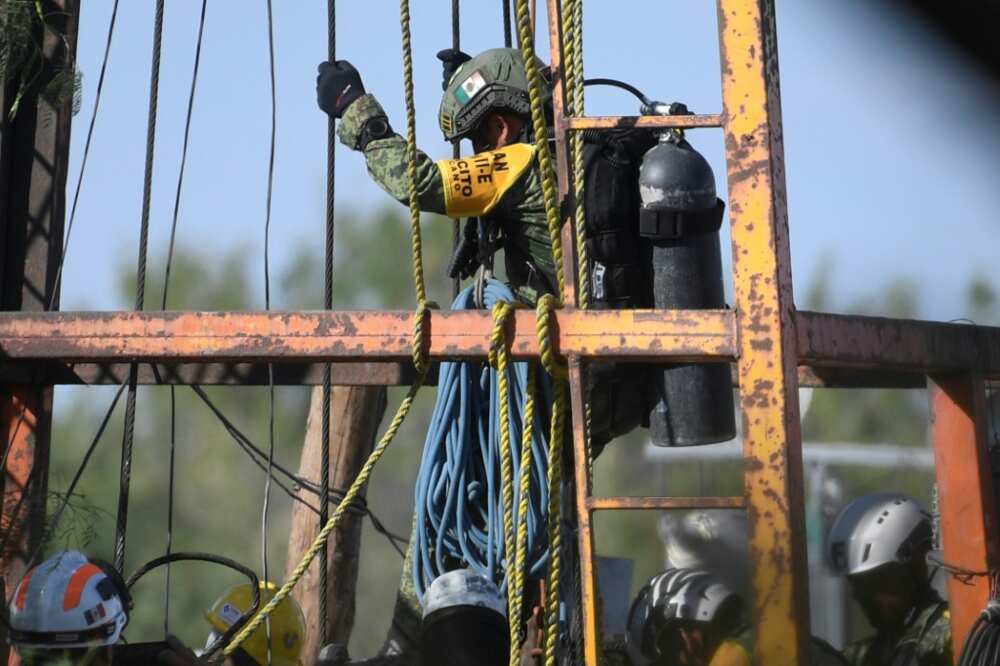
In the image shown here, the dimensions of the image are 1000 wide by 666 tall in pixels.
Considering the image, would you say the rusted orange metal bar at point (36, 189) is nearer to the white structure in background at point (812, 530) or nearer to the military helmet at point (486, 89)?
the military helmet at point (486, 89)

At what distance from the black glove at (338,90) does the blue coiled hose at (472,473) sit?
74cm

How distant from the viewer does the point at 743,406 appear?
328 centimetres

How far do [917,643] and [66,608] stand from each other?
3.12 m

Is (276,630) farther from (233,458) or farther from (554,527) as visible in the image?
(233,458)

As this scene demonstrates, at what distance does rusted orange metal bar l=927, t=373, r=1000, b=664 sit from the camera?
4.38 meters

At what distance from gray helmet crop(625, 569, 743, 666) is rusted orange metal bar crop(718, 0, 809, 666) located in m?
1.46

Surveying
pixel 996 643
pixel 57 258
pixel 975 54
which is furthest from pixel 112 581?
pixel 975 54

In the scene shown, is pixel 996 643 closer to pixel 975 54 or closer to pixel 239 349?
pixel 239 349

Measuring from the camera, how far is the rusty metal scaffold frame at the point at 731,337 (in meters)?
3.23

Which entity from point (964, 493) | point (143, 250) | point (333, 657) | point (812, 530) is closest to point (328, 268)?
point (143, 250)

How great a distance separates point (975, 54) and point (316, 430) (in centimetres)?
640

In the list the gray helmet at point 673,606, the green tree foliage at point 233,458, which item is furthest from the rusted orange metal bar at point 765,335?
the green tree foliage at point 233,458

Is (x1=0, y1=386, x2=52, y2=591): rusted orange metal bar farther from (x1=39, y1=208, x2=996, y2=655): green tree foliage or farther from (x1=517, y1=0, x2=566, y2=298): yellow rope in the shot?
(x1=39, y1=208, x2=996, y2=655): green tree foliage

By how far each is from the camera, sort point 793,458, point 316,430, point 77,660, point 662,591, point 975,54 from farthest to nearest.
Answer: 1. point 316,430
2. point 662,591
3. point 77,660
4. point 793,458
5. point 975,54
